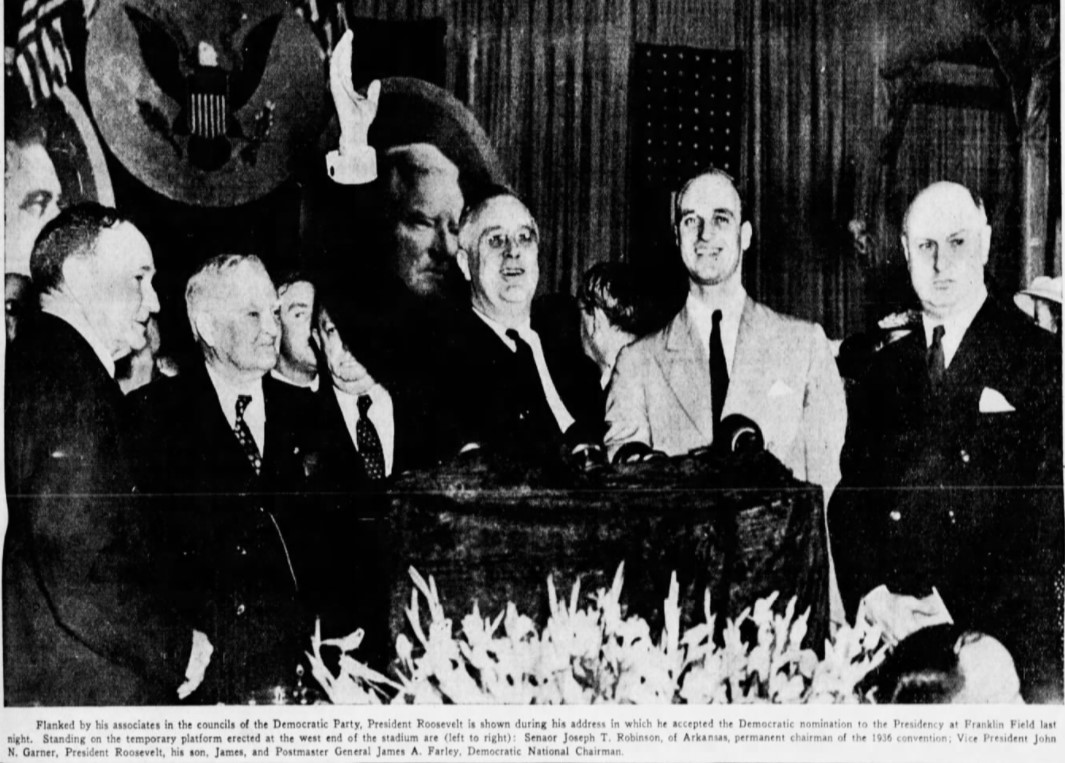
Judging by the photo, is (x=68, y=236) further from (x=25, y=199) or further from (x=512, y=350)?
(x=512, y=350)

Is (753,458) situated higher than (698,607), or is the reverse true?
(753,458)

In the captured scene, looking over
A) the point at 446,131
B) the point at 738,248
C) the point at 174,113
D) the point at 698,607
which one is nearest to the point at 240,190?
the point at 174,113

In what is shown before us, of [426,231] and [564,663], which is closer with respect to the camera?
[564,663]

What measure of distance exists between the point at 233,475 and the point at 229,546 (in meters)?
0.25

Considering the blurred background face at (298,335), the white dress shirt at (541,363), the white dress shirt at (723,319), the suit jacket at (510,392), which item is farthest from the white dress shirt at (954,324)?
the blurred background face at (298,335)

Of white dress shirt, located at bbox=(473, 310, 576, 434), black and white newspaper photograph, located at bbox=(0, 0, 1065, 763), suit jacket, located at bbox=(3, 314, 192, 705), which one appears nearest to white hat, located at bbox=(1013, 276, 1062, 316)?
black and white newspaper photograph, located at bbox=(0, 0, 1065, 763)

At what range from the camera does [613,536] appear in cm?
523

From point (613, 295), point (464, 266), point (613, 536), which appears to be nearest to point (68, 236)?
point (464, 266)

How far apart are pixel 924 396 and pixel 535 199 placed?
160 cm

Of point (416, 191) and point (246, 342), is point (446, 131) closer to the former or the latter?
point (416, 191)

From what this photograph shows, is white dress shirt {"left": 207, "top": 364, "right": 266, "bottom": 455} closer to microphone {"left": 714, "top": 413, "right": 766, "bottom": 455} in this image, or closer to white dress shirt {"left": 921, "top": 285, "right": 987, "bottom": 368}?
microphone {"left": 714, "top": 413, "right": 766, "bottom": 455}

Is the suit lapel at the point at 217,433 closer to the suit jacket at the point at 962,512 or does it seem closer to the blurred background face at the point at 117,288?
the blurred background face at the point at 117,288

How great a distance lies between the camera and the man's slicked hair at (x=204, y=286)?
5.25m

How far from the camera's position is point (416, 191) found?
5332 millimetres
